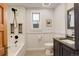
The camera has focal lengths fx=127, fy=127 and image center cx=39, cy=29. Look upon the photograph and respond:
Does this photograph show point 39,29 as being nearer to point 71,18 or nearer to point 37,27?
point 37,27

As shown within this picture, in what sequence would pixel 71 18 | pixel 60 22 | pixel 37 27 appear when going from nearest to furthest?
pixel 71 18
pixel 60 22
pixel 37 27

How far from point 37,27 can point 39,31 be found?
10 cm

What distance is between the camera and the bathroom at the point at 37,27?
2.16 metres

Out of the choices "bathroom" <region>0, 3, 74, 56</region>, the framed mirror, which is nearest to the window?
"bathroom" <region>0, 3, 74, 56</region>

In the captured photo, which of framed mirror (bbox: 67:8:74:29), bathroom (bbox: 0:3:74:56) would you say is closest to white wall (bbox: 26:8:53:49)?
bathroom (bbox: 0:3:74:56)

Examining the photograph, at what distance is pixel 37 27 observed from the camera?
2.32 meters

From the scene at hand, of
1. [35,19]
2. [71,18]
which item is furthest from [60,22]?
[35,19]

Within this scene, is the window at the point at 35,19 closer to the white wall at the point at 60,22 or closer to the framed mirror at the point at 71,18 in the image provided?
the white wall at the point at 60,22

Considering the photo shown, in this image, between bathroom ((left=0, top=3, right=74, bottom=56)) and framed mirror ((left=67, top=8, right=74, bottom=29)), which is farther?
bathroom ((left=0, top=3, right=74, bottom=56))

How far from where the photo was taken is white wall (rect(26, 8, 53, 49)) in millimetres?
2186

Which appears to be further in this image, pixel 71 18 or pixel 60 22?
pixel 60 22

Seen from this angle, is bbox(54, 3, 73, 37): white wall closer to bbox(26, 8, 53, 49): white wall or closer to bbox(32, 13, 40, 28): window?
bbox(26, 8, 53, 49): white wall

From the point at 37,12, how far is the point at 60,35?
570mm

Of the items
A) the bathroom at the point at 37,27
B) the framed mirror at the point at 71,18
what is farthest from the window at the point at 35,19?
the framed mirror at the point at 71,18
